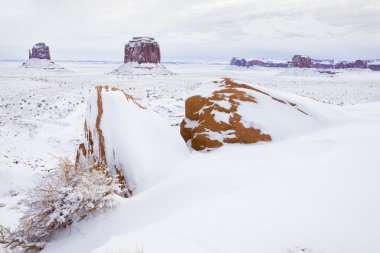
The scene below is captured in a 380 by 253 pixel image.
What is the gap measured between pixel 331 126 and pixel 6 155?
9.46 meters

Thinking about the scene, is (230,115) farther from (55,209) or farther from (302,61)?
(302,61)

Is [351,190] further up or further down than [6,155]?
further up

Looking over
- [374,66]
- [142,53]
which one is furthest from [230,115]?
[374,66]

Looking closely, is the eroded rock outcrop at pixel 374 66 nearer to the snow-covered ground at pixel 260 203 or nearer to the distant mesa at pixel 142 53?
the distant mesa at pixel 142 53

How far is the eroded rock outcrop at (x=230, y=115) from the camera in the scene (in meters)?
6.80

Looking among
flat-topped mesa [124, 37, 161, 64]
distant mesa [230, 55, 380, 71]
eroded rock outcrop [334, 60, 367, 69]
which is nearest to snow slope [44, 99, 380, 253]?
flat-topped mesa [124, 37, 161, 64]

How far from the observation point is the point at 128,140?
18.5 feet

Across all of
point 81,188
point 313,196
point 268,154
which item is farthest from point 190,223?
point 268,154

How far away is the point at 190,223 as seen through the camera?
3.01 m

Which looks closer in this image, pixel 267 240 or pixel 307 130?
pixel 267 240

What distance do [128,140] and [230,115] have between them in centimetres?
290

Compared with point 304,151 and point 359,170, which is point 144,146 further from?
point 359,170

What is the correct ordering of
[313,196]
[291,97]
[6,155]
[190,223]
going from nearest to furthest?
1. [190,223]
2. [313,196]
3. [291,97]
4. [6,155]

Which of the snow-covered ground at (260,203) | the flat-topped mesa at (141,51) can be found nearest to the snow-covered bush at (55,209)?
the snow-covered ground at (260,203)
